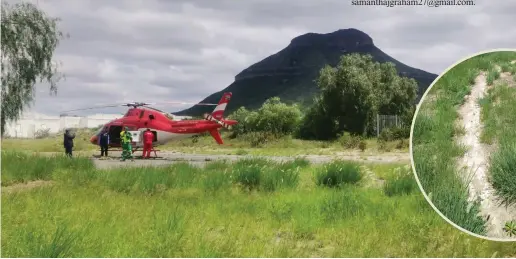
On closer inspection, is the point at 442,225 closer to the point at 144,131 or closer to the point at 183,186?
the point at 183,186

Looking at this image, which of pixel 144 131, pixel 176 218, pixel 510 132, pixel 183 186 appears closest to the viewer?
pixel 510 132

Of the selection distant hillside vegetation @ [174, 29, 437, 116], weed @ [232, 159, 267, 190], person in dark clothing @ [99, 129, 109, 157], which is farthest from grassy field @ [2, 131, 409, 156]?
distant hillside vegetation @ [174, 29, 437, 116]

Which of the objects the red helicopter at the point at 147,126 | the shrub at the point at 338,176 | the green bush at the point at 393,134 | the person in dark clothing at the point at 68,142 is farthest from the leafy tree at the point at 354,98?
the shrub at the point at 338,176

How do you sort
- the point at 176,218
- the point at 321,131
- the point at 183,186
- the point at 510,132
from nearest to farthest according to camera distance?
the point at 510,132 < the point at 176,218 < the point at 183,186 < the point at 321,131

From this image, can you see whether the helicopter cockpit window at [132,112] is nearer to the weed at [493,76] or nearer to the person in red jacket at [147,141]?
the person in red jacket at [147,141]

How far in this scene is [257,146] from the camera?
43.5 meters

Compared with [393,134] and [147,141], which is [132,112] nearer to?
[147,141]

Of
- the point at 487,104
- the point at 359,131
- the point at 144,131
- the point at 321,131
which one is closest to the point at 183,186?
the point at 487,104

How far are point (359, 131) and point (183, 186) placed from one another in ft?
105

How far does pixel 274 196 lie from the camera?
1167 centimetres

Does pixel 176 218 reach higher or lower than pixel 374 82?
lower

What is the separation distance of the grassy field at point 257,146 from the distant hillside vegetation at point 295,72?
59799mm

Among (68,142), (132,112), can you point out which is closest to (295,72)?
(132,112)

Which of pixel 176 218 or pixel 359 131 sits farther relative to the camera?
pixel 359 131
